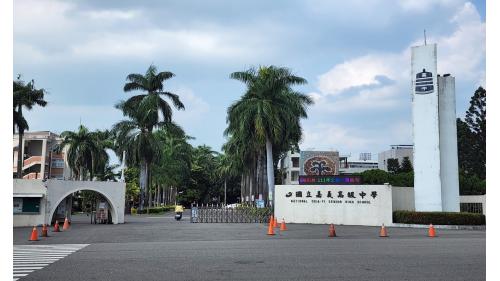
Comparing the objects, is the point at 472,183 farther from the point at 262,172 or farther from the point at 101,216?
the point at 101,216

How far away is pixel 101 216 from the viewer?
1357 inches

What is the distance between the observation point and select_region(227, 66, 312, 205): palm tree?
38.9 m

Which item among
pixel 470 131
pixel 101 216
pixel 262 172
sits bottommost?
pixel 101 216

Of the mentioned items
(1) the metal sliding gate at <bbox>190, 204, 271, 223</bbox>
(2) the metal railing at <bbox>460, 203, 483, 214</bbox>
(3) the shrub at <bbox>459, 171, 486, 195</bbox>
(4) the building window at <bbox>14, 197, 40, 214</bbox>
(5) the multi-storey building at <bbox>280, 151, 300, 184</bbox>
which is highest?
(5) the multi-storey building at <bbox>280, 151, 300, 184</bbox>

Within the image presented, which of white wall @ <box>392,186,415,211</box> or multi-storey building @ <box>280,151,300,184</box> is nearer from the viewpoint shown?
white wall @ <box>392,186,415,211</box>

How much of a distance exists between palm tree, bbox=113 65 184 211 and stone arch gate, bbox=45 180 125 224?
15908 mm

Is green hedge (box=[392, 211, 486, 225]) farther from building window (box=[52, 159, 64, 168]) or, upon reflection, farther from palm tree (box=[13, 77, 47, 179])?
building window (box=[52, 159, 64, 168])

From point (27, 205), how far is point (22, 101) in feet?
47.0

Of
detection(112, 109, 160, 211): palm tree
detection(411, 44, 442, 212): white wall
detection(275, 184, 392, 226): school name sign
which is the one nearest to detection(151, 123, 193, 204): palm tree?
detection(112, 109, 160, 211): palm tree

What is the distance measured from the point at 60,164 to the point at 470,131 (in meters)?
62.1

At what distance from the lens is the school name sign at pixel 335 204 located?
32281 millimetres

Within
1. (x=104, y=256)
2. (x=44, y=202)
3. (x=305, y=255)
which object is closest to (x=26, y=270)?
(x=104, y=256)

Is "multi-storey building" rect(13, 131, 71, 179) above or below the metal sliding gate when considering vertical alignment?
above

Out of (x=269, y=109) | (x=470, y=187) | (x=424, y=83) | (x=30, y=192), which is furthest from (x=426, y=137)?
(x=30, y=192)
